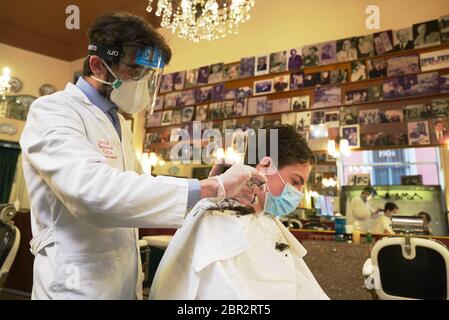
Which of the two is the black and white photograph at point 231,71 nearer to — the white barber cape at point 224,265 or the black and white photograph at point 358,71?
the black and white photograph at point 358,71

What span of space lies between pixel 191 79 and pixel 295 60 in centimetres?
166

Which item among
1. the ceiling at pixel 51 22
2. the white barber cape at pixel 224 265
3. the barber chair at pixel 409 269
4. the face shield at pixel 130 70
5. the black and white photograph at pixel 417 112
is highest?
the ceiling at pixel 51 22

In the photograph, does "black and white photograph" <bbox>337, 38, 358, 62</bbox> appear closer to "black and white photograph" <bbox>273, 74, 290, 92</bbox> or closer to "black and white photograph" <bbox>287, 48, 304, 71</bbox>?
"black and white photograph" <bbox>287, 48, 304, 71</bbox>

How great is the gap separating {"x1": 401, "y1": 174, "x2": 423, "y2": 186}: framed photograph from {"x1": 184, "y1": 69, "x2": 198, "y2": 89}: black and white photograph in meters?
3.16

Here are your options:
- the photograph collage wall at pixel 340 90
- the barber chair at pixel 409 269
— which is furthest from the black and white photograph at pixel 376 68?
the barber chair at pixel 409 269

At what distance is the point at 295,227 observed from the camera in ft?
12.7

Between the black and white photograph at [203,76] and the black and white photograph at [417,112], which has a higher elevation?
the black and white photograph at [203,76]

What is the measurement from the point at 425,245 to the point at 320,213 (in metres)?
1.96

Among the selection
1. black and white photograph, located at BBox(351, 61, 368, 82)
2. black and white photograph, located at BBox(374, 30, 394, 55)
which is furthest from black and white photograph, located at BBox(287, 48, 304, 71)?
black and white photograph, located at BBox(374, 30, 394, 55)

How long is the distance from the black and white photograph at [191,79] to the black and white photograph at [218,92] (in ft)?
1.27

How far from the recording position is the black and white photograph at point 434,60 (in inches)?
141

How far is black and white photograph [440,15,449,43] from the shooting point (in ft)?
11.8
